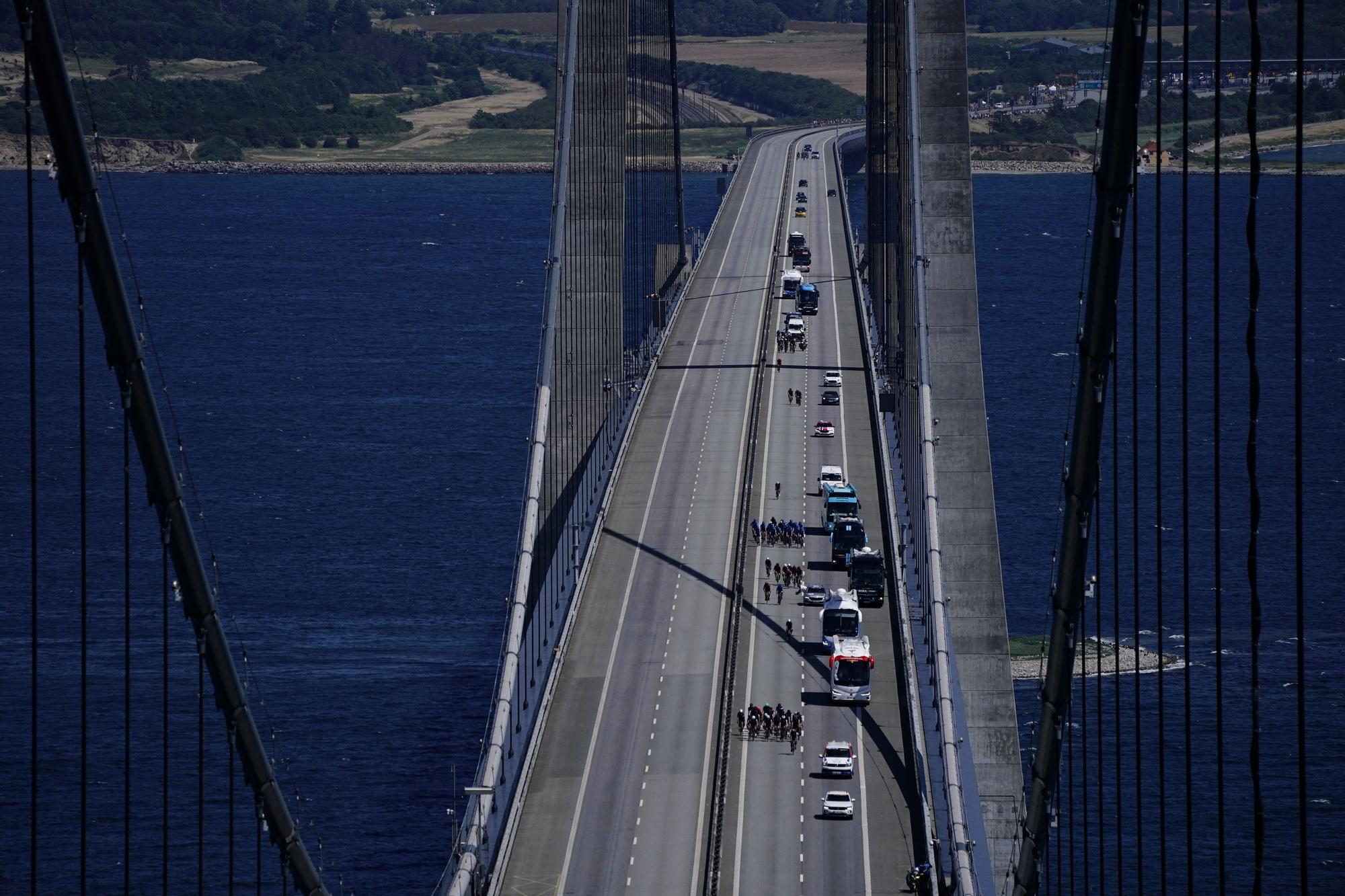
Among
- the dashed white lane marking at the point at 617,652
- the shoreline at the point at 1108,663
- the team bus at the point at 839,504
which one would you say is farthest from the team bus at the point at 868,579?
the shoreline at the point at 1108,663

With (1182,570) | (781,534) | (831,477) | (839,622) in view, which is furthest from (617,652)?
(831,477)

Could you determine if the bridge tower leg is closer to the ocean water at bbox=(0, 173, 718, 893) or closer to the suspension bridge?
the suspension bridge

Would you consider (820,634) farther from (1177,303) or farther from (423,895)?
(1177,303)

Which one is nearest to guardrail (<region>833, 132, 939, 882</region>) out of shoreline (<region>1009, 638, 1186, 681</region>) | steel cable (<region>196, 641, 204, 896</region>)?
shoreline (<region>1009, 638, 1186, 681</region>)

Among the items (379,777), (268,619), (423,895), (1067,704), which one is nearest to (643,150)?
(268,619)

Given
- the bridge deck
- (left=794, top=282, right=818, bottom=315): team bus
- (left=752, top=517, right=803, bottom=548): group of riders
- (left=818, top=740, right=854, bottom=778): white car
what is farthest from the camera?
(left=794, top=282, right=818, bottom=315): team bus

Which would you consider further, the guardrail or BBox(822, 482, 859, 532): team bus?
BBox(822, 482, 859, 532): team bus

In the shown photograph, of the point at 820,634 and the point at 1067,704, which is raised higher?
the point at 1067,704

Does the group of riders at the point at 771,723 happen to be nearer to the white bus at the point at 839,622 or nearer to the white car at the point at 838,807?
the white bus at the point at 839,622
